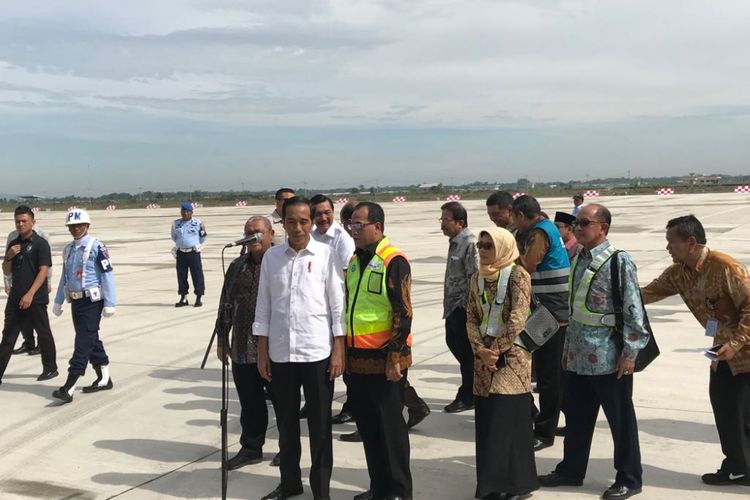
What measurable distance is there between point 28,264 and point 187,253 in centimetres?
513

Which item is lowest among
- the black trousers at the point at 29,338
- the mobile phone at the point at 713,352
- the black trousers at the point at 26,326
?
the black trousers at the point at 29,338

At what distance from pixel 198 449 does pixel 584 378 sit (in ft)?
10.00

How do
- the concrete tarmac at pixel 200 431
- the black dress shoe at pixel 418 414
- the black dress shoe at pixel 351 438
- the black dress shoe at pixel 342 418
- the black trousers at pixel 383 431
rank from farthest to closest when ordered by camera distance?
1. the black dress shoe at pixel 342 418
2. the black dress shoe at pixel 418 414
3. the black dress shoe at pixel 351 438
4. the concrete tarmac at pixel 200 431
5. the black trousers at pixel 383 431

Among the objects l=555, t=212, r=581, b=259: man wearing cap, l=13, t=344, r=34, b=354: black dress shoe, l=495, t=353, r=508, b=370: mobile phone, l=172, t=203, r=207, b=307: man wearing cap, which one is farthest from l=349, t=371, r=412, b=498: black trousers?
l=172, t=203, r=207, b=307: man wearing cap

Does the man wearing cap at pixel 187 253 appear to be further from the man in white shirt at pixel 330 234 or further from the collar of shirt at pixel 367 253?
the collar of shirt at pixel 367 253

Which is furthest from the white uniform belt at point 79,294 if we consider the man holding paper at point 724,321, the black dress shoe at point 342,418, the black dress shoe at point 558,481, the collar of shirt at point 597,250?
the man holding paper at point 724,321

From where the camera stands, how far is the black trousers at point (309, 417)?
4.54m

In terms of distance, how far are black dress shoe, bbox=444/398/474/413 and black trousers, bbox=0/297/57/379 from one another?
451cm

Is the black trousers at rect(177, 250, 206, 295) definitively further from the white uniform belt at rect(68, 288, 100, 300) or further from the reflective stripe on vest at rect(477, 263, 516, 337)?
the reflective stripe on vest at rect(477, 263, 516, 337)

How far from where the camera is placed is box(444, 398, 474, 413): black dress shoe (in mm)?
6432

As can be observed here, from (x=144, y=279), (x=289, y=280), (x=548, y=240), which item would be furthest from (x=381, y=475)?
(x=144, y=279)

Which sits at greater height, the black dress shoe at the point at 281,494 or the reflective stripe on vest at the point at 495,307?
the reflective stripe on vest at the point at 495,307

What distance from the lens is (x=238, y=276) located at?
5.21 m

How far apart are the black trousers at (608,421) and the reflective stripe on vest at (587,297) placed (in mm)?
346
